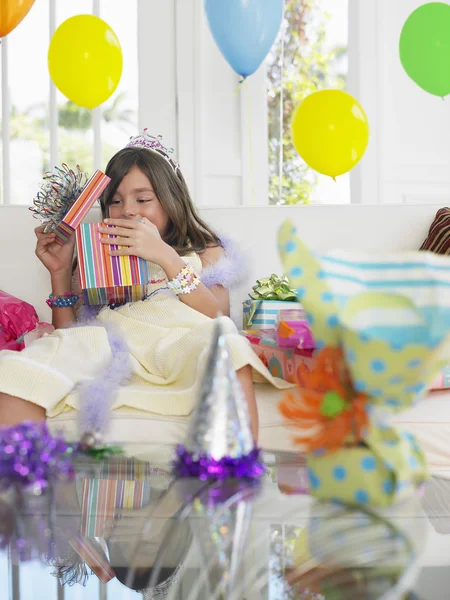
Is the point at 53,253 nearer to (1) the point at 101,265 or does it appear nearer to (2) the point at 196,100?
(1) the point at 101,265

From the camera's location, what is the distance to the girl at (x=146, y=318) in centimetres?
125

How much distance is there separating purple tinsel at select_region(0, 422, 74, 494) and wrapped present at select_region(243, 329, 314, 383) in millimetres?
630

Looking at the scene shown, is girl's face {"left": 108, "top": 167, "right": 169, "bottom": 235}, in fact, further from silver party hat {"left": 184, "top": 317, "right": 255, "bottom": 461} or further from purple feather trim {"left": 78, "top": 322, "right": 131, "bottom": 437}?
silver party hat {"left": 184, "top": 317, "right": 255, "bottom": 461}

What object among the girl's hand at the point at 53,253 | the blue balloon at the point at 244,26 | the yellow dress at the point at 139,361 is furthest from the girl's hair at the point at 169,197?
the blue balloon at the point at 244,26

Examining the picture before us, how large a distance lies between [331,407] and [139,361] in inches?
30.5

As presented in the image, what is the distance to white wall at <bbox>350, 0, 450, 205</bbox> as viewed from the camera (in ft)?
11.1

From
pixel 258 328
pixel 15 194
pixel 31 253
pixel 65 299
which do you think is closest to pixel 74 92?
pixel 31 253

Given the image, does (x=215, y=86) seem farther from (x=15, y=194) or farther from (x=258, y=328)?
(x=15, y=194)

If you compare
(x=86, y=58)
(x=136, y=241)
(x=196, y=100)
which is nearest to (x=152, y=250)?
(x=136, y=241)

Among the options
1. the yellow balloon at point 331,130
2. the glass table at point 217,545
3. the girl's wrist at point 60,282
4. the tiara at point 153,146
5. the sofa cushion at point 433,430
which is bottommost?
the sofa cushion at point 433,430

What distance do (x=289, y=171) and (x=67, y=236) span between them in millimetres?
3058

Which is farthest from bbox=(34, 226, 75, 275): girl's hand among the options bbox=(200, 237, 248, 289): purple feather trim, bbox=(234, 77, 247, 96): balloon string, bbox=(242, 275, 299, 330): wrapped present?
bbox=(234, 77, 247, 96): balloon string

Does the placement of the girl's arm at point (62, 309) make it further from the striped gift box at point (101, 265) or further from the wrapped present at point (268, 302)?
the wrapped present at point (268, 302)

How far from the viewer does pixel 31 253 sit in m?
1.85
